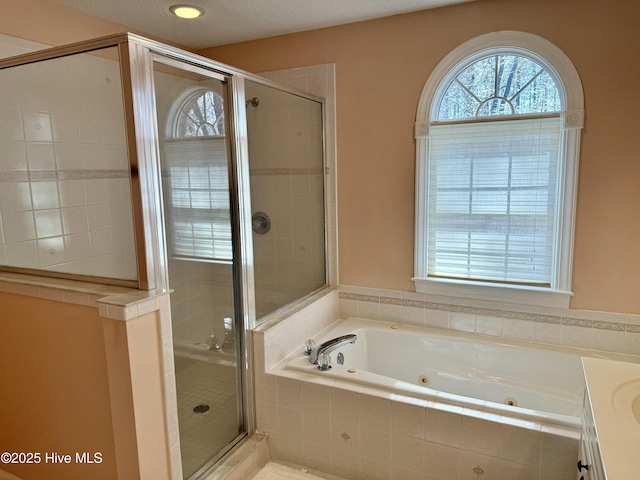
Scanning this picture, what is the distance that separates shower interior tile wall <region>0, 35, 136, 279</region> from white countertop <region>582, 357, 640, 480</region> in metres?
1.83

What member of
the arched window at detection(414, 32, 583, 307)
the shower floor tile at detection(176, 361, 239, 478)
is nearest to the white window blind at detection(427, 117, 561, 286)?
the arched window at detection(414, 32, 583, 307)

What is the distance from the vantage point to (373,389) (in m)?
2.14

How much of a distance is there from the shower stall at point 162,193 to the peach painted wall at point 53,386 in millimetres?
198

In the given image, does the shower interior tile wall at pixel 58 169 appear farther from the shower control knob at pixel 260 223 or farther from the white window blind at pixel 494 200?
the white window blind at pixel 494 200

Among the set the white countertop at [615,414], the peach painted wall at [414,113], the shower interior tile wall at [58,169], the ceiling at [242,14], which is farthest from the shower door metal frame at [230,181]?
the white countertop at [615,414]

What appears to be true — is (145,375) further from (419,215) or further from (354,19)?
(354,19)

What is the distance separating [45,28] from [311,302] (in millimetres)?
2135

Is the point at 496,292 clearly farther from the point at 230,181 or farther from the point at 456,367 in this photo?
the point at 230,181

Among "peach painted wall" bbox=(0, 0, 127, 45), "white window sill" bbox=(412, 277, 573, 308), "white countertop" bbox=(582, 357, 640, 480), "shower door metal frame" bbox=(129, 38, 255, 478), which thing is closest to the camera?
"white countertop" bbox=(582, 357, 640, 480)

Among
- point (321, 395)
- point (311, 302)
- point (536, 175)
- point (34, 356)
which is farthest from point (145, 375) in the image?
point (536, 175)

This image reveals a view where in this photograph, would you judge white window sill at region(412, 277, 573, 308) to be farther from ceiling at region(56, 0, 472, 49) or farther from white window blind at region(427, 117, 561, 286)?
ceiling at region(56, 0, 472, 49)

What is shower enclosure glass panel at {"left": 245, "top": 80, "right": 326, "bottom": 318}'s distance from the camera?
2490mm

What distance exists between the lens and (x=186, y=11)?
2496 mm

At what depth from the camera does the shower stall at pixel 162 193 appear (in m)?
1.72
